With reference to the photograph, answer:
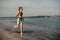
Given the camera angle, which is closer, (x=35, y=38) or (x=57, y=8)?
(x=35, y=38)

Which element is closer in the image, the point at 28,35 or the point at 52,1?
the point at 28,35

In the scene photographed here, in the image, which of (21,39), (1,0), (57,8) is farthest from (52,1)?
(21,39)

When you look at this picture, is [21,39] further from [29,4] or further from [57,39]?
[29,4]

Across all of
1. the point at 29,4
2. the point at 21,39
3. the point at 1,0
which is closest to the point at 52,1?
the point at 29,4

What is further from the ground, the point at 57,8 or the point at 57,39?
the point at 57,8

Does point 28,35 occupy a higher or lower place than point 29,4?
lower

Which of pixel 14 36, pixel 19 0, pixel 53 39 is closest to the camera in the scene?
pixel 53 39

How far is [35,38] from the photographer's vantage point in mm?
3211

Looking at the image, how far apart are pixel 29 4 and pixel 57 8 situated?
52cm

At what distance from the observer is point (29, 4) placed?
4.01 m

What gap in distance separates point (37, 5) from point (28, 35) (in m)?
0.95

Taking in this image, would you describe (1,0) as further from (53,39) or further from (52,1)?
(53,39)

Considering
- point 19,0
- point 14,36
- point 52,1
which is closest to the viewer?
point 14,36

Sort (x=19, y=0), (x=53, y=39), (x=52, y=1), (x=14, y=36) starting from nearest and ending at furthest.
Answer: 1. (x=53, y=39)
2. (x=14, y=36)
3. (x=19, y=0)
4. (x=52, y=1)
